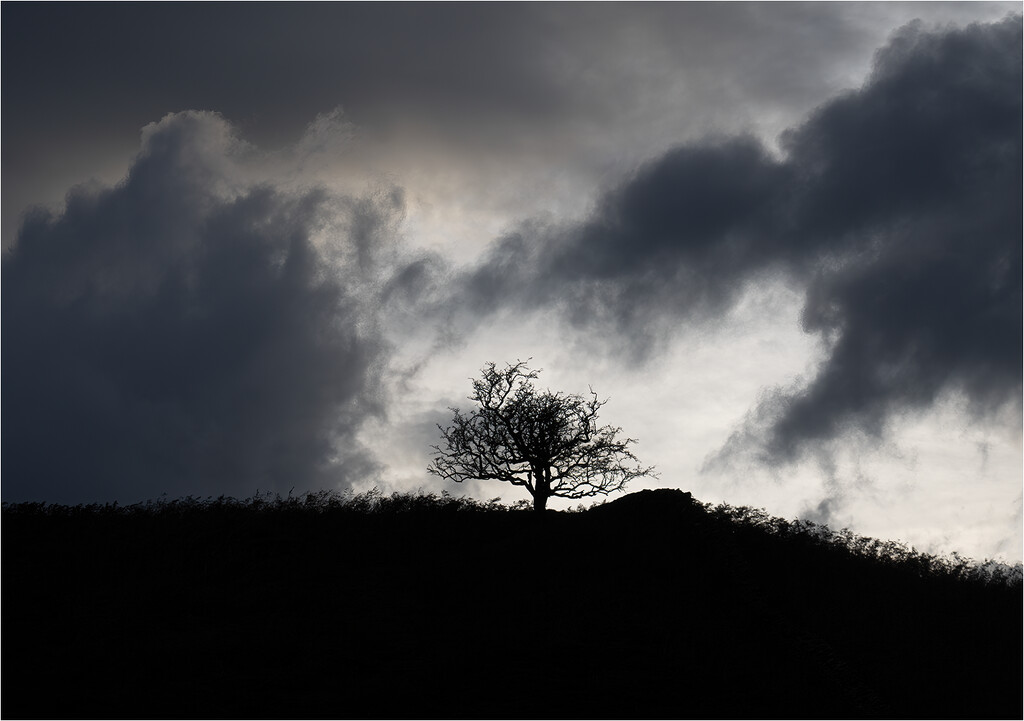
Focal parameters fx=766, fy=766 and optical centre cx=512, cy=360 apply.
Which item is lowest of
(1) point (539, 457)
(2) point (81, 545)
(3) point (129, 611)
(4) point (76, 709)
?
(4) point (76, 709)

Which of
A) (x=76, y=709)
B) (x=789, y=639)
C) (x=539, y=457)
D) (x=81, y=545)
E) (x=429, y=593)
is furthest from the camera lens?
(x=539, y=457)

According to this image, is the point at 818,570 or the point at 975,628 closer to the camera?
the point at 975,628

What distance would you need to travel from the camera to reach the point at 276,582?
68.9 ft

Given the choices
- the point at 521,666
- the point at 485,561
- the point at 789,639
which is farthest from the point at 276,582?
the point at 789,639

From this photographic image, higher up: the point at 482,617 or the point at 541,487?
the point at 541,487

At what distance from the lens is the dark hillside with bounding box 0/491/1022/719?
15648mm

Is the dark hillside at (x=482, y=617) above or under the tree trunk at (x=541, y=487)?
under

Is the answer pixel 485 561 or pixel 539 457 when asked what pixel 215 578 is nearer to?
pixel 485 561

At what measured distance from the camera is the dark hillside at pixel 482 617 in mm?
15648

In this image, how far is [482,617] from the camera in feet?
63.2

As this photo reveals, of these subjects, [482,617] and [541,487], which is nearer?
[482,617]

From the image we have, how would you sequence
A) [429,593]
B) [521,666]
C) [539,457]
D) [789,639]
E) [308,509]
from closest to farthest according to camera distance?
[521,666], [789,639], [429,593], [308,509], [539,457]

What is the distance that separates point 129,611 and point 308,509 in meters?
8.44

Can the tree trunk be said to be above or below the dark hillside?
above
